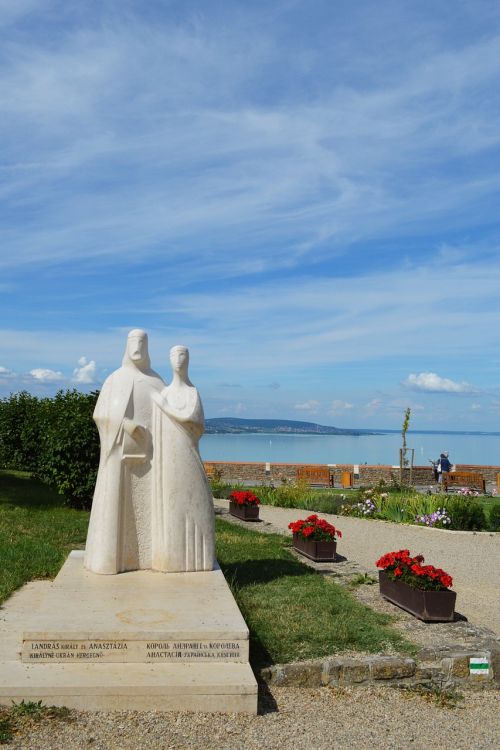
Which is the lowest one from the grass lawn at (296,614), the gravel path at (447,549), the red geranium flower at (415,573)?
the gravel path at (447,549)

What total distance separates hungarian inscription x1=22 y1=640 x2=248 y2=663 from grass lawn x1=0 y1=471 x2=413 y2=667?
19.4 inches

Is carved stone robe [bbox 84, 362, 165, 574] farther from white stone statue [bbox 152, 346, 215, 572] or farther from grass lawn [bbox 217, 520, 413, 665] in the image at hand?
grass lawn [bbox 217, 520, 413, 665]

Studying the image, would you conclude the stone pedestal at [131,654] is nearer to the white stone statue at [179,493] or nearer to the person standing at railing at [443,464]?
the white stone statue at [179,493]

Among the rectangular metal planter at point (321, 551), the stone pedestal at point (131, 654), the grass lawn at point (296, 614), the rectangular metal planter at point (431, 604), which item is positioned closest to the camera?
the stone pedestal at point (131, 654)

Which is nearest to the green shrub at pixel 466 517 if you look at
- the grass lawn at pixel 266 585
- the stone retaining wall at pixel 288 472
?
the grass lawn at pixel 266 585

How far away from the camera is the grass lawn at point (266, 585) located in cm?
582

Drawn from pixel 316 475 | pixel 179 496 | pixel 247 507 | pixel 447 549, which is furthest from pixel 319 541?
pixel 316 475

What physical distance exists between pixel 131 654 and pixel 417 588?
3.11m

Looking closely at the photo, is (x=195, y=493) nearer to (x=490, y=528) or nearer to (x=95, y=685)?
(x=95, y=685)

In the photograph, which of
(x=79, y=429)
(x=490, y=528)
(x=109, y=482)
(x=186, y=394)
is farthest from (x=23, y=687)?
(x=490, y=528)

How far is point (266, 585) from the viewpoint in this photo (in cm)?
775

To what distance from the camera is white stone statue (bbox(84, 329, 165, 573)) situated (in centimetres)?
646

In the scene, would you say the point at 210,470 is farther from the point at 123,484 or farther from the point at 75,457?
the point at 123,484

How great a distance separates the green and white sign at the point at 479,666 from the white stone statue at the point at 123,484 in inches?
116
